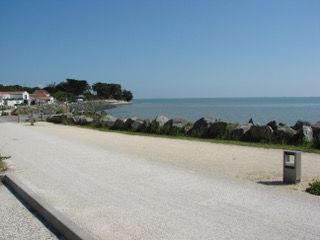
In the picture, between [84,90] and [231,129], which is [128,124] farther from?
[84,90]

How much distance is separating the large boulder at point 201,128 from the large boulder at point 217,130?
155 mm

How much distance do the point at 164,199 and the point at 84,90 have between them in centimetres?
16113

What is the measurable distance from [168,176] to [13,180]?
3.11 meters

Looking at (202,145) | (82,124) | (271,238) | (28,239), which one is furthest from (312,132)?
(82,124)

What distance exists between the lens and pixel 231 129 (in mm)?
18234

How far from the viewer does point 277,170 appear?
10.4 m

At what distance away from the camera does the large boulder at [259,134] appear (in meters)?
16.5

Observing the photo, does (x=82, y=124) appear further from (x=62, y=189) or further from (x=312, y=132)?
(x=62, y=189)

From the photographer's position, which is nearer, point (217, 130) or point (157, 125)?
point (217, 130)

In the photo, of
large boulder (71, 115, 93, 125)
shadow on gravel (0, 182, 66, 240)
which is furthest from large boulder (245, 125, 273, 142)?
large boulder (71, 115, 93, 125)

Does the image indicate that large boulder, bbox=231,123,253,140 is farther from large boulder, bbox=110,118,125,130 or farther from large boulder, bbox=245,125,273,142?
large boulder, bbox=110,118,125,130

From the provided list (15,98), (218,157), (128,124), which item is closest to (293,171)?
(218,157)

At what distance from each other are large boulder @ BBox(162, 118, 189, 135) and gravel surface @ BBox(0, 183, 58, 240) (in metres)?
13.2

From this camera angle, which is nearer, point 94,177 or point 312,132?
point 94,177
